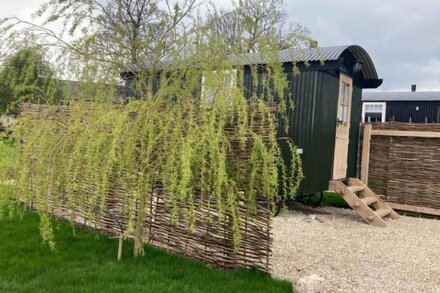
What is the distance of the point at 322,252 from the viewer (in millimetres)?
4730

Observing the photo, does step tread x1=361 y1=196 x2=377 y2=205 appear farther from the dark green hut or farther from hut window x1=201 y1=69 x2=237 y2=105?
hut window x1=201 y1=69 x2=237 y2=105

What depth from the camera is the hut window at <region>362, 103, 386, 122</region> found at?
22.8 m

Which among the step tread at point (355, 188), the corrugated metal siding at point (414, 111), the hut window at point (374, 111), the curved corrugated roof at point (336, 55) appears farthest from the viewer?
the hut window at point (374, 111)

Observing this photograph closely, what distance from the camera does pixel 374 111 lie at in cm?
2316

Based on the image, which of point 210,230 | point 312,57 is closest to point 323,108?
point 312,57

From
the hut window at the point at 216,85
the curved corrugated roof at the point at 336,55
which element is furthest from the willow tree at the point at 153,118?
the curved corrugated roof at the point at 336,55

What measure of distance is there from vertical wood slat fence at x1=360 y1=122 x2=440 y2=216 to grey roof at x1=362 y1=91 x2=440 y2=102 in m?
16.0

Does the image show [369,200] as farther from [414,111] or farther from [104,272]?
[414,111]

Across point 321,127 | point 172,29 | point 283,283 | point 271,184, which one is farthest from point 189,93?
point 321,127

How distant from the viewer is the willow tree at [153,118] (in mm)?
3080

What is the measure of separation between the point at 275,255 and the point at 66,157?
2.44m

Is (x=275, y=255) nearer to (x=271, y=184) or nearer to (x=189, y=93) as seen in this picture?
(x=271, y=184)

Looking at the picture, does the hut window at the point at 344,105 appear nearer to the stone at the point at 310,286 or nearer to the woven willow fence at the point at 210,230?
the woven willow fence at the point at 210,230

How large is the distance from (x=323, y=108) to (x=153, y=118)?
13.5 ft
